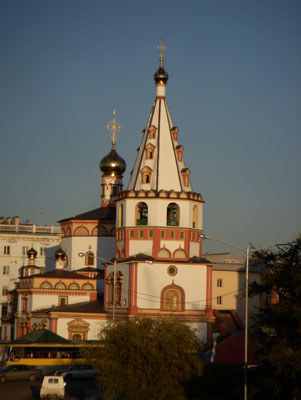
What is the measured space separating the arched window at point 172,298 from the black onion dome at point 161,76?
17174mm

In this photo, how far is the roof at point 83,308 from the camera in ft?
226

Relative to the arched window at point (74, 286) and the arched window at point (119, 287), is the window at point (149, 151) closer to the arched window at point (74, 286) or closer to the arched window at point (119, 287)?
the arched window at point (119, 287)

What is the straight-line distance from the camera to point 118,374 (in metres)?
39.9

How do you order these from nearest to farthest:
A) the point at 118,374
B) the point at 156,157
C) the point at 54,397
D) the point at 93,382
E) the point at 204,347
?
1. the point at 118,374
2. the point at 54,397
3. the point at 93,382
4. the point at 204,347
5. the point at 156,157

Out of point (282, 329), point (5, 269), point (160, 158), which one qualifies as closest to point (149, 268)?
point (160, 158)

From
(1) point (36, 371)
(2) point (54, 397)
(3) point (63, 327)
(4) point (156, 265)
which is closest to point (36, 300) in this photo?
(3) point (63, 327)

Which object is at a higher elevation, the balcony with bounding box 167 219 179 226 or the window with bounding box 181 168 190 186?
the window with bounding box 181 168 190 186

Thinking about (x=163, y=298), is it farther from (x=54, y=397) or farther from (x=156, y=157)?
(x=54, y=397)

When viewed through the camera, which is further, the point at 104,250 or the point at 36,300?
the point at 104,250

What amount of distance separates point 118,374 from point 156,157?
31370mm

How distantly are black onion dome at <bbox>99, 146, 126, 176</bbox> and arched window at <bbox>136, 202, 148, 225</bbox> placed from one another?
14.8m

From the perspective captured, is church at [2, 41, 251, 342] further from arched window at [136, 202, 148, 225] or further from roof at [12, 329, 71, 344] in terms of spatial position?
roof at [12, 329, 71, 344]

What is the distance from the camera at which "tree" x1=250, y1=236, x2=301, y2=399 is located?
36.6 metres

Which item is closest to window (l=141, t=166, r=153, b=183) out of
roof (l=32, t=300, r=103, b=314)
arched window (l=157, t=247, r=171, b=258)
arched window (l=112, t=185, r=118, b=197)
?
arched window (l=157, t=247, r=171, b=258)
